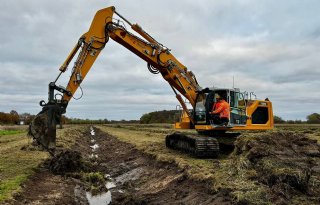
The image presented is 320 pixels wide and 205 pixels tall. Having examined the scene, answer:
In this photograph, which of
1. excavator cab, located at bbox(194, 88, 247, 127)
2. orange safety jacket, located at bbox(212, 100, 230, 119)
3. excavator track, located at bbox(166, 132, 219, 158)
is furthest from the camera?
excavator cab, located at bbox(194, 88, 247, 127)

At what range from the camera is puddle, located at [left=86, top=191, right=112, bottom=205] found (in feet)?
49.0

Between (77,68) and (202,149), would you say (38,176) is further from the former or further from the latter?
(202,149)

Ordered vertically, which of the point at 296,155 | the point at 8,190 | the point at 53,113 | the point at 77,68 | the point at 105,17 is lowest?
the point at 8,190

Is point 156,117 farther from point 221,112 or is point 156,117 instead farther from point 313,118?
point 221,112

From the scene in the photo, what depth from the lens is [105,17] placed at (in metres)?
19.6

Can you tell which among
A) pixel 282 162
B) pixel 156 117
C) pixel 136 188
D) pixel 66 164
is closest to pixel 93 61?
pixel 66 164

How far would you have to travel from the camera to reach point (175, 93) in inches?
898

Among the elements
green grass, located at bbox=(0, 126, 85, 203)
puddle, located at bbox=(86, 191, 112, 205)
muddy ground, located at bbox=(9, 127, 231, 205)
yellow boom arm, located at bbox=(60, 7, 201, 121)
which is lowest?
puddle, located at bbox=(86, 191, 112, 205)

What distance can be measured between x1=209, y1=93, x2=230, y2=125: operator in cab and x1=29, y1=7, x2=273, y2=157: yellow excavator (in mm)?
217

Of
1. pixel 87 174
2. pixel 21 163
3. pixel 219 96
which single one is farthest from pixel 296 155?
pixel 21 163

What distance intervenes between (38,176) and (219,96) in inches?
386

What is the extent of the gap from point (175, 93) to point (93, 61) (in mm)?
5660

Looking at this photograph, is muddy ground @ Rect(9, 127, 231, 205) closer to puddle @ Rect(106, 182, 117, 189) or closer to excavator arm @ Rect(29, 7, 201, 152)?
puddle @ Rect(106, 182, 117, 189)

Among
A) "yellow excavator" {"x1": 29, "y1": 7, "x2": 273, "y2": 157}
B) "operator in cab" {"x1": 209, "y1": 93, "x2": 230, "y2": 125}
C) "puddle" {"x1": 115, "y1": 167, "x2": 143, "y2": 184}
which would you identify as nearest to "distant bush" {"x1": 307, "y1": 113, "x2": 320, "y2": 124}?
"yellow excavator" {"x1": 29, "y1": 7, "x2": 273, "y2": 157}
